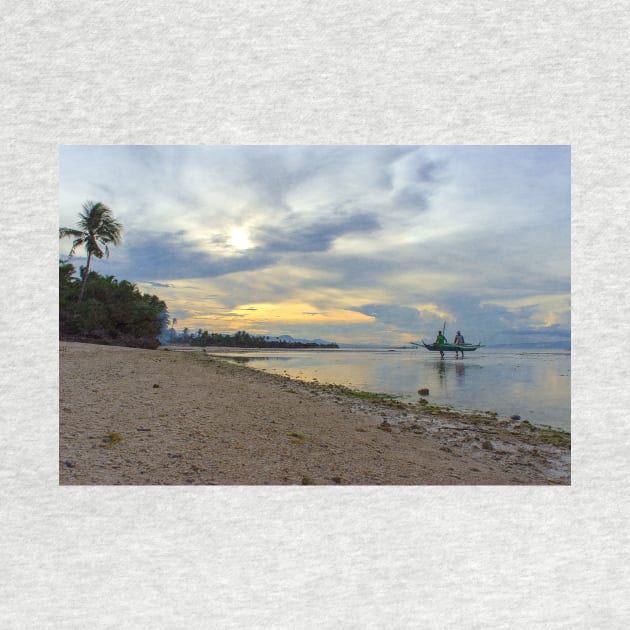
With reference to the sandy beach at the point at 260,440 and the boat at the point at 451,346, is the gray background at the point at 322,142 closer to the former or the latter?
the sandy beach at the point at 260,440

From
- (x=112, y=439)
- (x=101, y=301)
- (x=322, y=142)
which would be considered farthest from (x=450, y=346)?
(x=101, y=301)

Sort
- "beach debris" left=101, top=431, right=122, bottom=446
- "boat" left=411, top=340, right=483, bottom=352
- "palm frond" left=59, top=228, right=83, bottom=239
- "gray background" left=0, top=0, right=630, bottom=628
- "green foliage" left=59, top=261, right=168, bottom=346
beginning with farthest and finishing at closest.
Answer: "green foliage" left=59, top=261, right=168, bottom=346, "boat" left=411, top=340, right=483, bottom=352, "palm frond" left=59, top=228, right=83, bottom=239, "beach debris" left=101, top=431, right=122, bottom=446, "gray background" left=0, top=0, right=630, bottom=628

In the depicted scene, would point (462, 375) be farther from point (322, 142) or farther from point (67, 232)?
point (67, 232)

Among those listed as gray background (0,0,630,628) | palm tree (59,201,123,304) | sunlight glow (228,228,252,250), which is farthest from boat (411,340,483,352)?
palm tree (59,201,123,304)

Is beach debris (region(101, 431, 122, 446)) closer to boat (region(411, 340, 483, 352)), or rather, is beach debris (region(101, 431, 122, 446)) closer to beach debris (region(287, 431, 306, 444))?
beach debris (region(287, 431, 306, 444))

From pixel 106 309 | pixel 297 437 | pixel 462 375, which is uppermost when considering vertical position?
pixel 106 309
